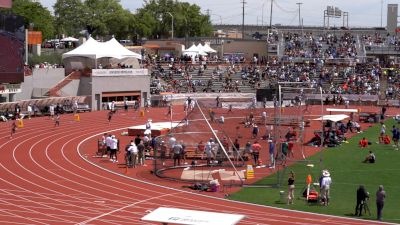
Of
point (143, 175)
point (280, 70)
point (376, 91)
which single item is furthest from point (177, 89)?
point (143, 175)

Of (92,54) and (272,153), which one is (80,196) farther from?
(92,54)

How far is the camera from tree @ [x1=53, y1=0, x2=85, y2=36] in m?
114

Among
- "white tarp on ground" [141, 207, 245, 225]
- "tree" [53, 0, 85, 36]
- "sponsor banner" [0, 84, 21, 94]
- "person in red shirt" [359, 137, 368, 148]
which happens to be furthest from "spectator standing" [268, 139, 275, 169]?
"tree" [53, 0, 85, 36]

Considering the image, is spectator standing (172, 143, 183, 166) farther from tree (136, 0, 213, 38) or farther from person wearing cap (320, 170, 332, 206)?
tree (136, 0, 213, 38)

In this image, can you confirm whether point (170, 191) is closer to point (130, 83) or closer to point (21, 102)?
point (21, 102)

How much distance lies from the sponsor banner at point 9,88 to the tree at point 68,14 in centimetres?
5752

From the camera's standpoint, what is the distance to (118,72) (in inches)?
2505

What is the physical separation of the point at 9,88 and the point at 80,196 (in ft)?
107

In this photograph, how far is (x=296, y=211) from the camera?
935 inches

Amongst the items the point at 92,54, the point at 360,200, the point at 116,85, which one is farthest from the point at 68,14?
the point at 360,200

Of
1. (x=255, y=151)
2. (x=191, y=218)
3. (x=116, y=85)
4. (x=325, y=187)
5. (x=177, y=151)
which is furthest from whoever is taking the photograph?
(x=116, y=85)

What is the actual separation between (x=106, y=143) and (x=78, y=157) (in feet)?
4.99

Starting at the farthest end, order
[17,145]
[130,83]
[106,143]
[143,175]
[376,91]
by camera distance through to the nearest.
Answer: [376,91], [130,83], [17,145], [106,143], [143,175]

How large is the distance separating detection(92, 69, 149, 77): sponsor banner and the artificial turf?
27.7 meters
